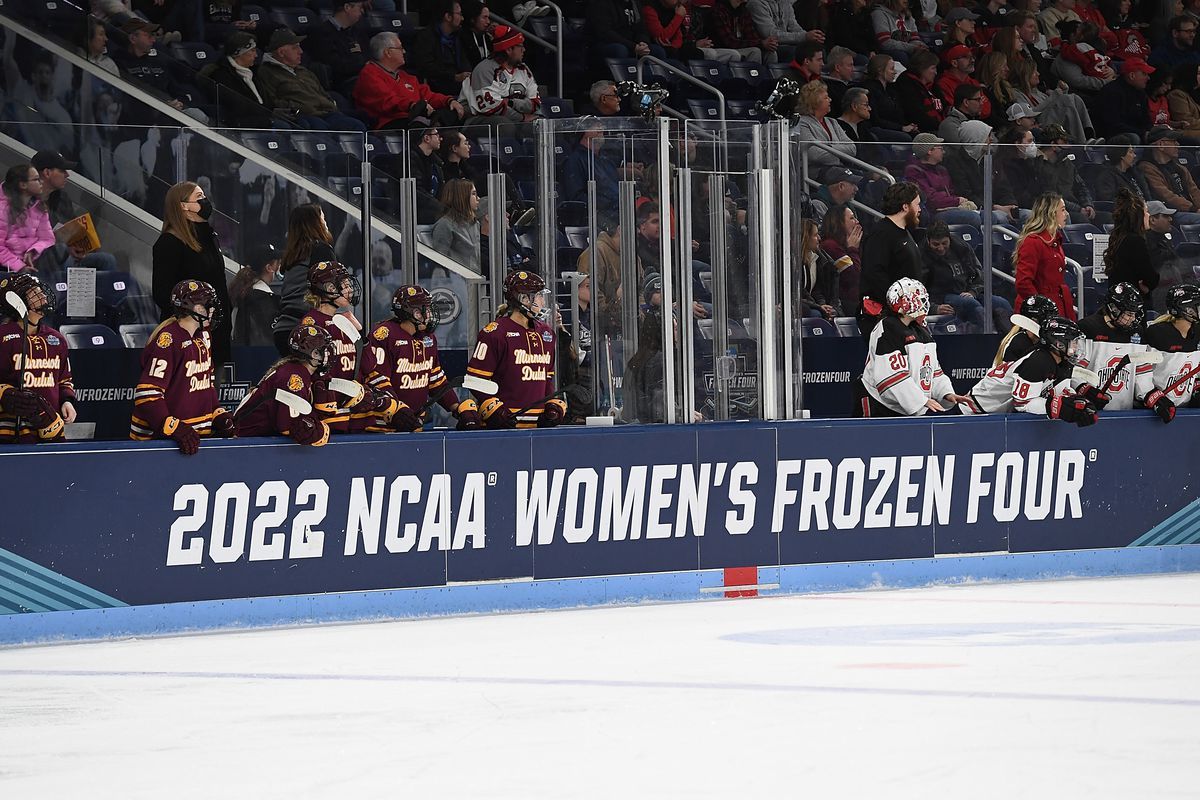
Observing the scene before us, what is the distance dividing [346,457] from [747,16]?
8.75 meters

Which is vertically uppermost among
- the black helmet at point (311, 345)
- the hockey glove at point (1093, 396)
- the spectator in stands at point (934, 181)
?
the spectator in stands at point (934, 181)

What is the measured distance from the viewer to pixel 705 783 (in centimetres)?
477

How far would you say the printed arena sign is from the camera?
775cm

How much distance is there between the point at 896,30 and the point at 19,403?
10.8 metres

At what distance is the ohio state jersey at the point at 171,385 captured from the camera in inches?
317

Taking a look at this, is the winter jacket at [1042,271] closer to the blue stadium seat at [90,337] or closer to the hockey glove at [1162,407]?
the hockey glove at [1162,407]

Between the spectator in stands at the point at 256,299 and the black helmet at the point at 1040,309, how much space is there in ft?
14.2

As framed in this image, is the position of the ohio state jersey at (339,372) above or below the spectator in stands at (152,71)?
below

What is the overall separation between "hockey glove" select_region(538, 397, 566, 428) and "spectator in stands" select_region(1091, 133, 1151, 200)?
4.62 metres

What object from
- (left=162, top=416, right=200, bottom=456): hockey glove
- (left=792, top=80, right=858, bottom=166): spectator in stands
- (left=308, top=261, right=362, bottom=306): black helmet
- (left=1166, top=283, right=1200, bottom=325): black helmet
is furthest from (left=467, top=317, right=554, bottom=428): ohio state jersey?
Answer: (left=1166, top=283, right=1200, bottom=325): black helmet

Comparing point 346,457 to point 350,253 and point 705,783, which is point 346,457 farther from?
point 705,783

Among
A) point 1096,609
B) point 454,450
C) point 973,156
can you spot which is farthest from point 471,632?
point 973,156

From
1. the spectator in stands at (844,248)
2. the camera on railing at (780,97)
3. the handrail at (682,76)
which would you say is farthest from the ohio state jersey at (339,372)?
the handrail at (682,76)

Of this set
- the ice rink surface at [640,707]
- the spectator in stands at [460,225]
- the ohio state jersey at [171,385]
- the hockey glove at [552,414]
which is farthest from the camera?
the spectator in stands at [460,225]
